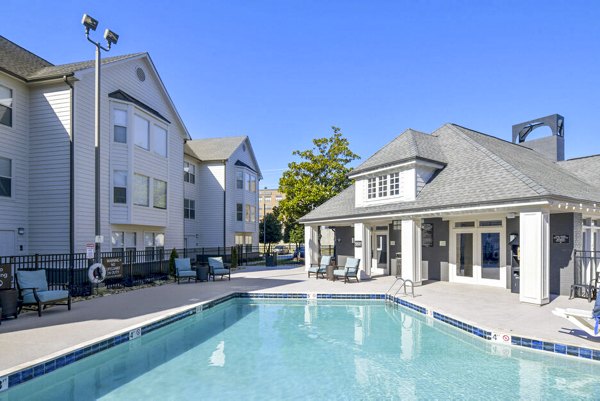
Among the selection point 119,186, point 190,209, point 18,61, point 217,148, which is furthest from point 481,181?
point 217,148

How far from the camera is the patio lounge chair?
6.60 m

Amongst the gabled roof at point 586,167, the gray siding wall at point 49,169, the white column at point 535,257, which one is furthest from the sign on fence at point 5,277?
the gabled roof at point 586,167

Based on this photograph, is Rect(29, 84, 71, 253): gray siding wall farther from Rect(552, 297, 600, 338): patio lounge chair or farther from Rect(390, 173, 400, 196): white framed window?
Rect(552, 297, 600, 338): patio lounge chair

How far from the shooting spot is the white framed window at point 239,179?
100 feet

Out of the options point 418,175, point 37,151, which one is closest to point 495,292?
point 418,175

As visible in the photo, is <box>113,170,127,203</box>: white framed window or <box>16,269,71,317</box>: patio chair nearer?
<box>16,269,71,317</box>: patio chair

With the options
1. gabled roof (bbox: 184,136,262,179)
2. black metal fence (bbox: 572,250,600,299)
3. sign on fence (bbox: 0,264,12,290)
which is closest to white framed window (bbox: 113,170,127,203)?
sign on fence (bbox: 0,264,12,290)

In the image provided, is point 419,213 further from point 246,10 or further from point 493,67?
point 246,10

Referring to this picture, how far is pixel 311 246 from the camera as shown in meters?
20.5

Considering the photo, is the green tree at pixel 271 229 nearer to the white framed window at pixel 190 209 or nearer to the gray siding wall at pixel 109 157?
the white framed window at pixel 190 209

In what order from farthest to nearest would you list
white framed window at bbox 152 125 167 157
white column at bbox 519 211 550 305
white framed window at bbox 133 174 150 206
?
white framed window at bbox 152 125 167 157 → white framed window at bbox 133 174 150 206 → white column at bbox 519 211 550 305

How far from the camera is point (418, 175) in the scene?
14953 mm

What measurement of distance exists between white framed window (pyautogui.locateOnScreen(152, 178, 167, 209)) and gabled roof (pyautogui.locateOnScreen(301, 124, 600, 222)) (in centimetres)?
925

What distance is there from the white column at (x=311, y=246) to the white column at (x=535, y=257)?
11.6m
